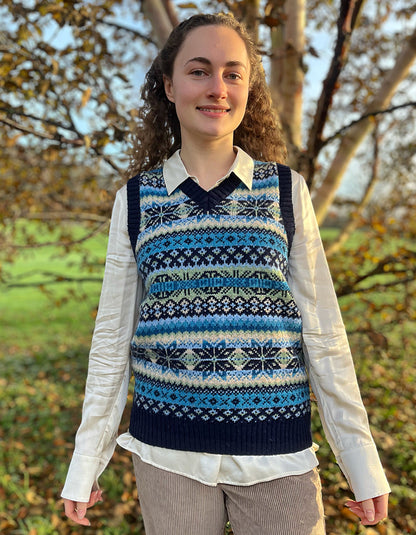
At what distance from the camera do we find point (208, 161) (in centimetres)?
156

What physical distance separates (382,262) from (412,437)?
1.52 meters

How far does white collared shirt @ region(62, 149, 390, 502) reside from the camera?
4.45ft

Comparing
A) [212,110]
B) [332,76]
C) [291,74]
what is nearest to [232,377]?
[212,110]

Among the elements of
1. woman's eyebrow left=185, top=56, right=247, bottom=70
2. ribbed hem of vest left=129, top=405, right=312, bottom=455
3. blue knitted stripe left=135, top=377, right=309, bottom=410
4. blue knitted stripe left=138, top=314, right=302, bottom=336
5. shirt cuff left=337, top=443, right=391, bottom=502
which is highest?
woman's eyebrow left=185, top=56, right=247, bottom=70

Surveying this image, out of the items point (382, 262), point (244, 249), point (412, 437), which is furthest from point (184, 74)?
point (412, 437)

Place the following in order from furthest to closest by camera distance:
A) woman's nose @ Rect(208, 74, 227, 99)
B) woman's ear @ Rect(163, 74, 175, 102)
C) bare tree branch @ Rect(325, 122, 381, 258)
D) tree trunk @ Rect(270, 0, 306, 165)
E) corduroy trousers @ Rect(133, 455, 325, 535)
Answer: bare tree branch @ Rect(325, 122, 381, 258)
tree trunk @ Rect(270, 0, 306, 165)
woman's ear @ Rect(163, 74, 175, 102)
woman's nose @ Rect(208, 74, 227, 99)
corduroy trousers @ Rect(133, 455, 325, 535)

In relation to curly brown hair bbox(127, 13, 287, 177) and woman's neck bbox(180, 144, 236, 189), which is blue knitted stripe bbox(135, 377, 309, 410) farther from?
curly brown hair bbox(127, 13, 287, 177)

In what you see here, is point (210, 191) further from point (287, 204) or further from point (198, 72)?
point (198, 72)

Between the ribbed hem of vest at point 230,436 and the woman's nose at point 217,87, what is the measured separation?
0.92 m

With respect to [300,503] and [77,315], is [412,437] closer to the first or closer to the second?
[300,503]

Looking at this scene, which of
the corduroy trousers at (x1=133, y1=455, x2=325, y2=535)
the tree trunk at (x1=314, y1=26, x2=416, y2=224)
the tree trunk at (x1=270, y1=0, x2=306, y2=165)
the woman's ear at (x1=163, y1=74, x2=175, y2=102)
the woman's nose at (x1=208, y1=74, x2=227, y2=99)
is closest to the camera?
the corduroy trousers at (x1=133, y1=455, x2=325, y2=535)

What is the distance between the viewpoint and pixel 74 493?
1.46m

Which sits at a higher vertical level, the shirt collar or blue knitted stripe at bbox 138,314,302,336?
the shirt collar

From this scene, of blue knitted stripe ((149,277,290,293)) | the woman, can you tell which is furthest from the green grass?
blue knitted stripe ((149,277,290,293))
